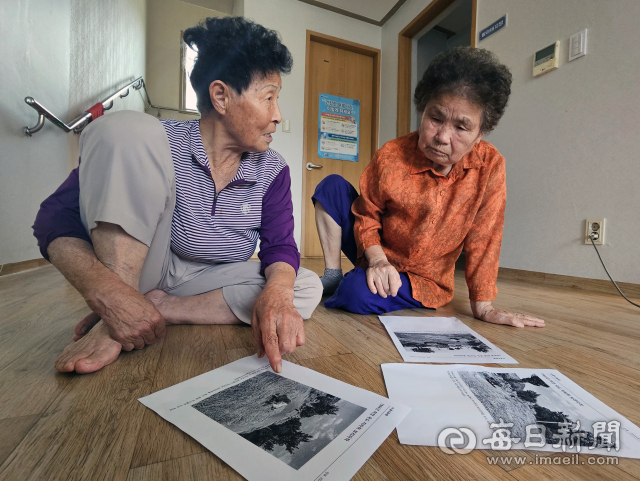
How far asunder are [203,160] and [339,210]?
597 millimetres

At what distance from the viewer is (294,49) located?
3006mm

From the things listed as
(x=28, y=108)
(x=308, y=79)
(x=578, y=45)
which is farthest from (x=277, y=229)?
(x=308, y=79)

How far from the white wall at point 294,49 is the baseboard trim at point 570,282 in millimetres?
1781

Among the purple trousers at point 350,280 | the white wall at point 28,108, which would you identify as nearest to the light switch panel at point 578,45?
the purple trousers at point 350,280

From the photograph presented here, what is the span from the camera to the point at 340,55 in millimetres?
3336

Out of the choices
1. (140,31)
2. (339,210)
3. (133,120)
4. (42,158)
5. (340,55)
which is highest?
(140,31)

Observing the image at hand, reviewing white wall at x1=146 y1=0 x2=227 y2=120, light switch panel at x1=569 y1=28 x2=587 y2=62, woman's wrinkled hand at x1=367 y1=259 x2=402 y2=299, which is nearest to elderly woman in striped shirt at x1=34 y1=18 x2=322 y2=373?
woman's wrinkled hand at x1=367 y1=259 x2=402 y2=299

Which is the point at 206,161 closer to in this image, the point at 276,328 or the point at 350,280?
the point at 276,328

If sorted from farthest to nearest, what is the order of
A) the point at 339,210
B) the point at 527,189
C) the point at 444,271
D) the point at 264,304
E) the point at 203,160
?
the point at 527,189, the point at 339,210, the point at 444,271, the point at 203,160, the point at 264,304

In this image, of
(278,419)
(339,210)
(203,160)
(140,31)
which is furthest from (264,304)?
(140,31)

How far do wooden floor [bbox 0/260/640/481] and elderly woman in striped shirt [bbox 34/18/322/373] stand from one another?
0.22 ft

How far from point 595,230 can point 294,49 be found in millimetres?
2719

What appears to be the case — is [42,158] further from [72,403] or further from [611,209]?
[611,209]

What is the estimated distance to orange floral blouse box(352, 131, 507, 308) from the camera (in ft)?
3.28
